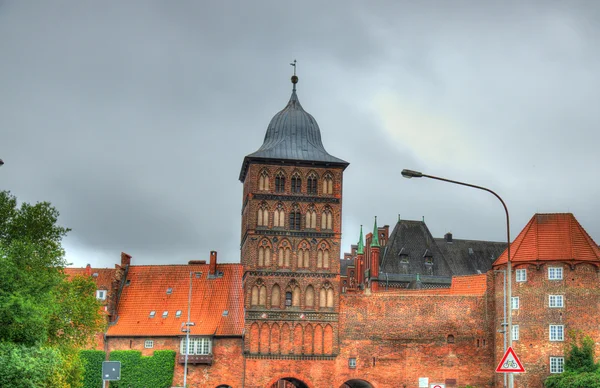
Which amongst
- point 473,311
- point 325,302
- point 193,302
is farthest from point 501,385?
point 193,302

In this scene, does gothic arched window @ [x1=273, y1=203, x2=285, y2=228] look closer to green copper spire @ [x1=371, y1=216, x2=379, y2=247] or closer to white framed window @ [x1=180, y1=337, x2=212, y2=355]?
white framed window @ [x1=180, y1=337, x2=212, y2=355]

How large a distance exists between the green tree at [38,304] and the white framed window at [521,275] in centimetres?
3102

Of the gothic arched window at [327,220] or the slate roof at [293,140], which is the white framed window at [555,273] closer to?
the gothic arched window at [327,220]

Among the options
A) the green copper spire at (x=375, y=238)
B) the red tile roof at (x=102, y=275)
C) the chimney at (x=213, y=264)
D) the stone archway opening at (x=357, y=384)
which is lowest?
the stone archway opening at (x=357, y=384)

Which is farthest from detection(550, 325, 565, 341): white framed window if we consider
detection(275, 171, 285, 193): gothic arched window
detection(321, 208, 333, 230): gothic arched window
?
detection(275, 171, 285, 193): gothic arched window

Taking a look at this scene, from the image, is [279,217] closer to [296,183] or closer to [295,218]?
[295,218]

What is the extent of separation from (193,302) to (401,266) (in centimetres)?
2891

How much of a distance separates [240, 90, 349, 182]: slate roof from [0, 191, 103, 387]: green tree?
58.1 ft

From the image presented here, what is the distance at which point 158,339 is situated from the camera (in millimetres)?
72438

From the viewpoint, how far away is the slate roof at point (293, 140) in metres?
73.2

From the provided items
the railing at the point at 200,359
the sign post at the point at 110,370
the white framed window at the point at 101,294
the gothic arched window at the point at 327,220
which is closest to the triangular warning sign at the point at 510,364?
the sign post at the point at 110,370

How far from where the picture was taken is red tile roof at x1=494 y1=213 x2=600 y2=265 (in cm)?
6862

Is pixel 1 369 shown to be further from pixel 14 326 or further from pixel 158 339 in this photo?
pixel 158 339

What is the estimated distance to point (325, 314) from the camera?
71.4m
